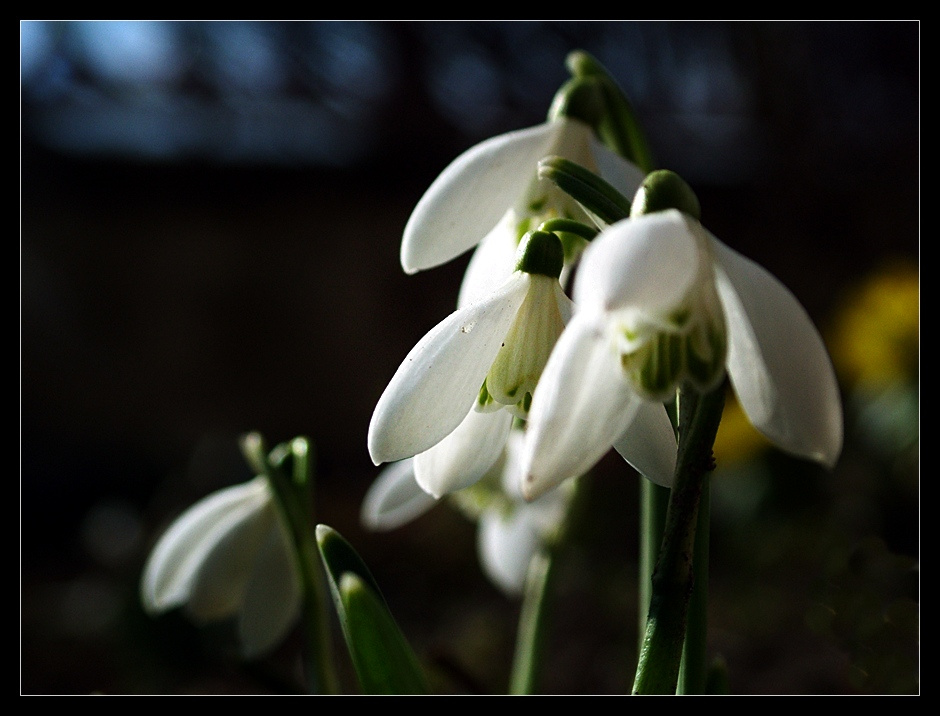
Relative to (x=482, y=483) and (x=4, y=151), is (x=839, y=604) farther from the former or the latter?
(x=4, y=151)

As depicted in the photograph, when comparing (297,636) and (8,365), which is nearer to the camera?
(8,365)

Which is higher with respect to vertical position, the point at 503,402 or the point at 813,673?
the point at 503,402

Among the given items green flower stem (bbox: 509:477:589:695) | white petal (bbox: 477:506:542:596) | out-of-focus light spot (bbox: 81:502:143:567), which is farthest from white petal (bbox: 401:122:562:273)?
out-of-focus light spot (bbox: 81:502:143:567)

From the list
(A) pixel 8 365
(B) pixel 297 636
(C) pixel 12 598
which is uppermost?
(A) pixel 8 365

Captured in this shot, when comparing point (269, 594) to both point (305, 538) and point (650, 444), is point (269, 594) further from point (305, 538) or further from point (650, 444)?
point (650, 444)

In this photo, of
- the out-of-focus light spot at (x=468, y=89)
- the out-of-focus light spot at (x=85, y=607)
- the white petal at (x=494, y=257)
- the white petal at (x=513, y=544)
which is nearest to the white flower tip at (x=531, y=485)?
the white petal at (x=494, y=257)

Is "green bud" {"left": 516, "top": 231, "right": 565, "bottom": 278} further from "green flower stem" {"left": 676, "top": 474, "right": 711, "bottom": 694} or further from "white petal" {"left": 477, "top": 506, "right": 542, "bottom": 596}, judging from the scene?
"white petal" {"left": 477, "top": 506, "right": 542, "bottom": 596}

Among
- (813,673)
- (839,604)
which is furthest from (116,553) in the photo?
(839,604)

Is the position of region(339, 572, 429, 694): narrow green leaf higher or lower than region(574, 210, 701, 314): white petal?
lower
